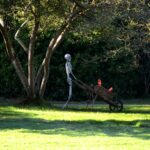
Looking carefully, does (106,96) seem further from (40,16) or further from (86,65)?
(86,65)

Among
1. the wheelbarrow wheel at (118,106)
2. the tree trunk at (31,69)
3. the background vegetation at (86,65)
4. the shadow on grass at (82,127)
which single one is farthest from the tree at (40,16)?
the shadow on grass at (82,127)

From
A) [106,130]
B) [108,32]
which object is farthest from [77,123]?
[108,32]

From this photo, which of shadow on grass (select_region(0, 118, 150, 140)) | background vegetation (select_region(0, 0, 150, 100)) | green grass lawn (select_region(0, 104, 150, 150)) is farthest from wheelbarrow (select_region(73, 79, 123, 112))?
shadow on grass (select_region(0, 118, 150, 140))

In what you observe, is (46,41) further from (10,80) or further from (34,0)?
(34,0)

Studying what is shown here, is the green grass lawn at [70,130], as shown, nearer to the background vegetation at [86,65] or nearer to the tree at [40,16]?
the tree at [40,16]

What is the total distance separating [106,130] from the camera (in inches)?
539

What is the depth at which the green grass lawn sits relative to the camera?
36.6 ft

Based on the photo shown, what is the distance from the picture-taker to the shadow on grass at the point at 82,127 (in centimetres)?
1308

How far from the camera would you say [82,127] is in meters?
14.2

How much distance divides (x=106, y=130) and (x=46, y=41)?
1101cm

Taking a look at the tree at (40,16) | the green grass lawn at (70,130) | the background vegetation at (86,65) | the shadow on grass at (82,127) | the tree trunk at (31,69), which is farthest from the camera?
the background vegetation at (86,65)

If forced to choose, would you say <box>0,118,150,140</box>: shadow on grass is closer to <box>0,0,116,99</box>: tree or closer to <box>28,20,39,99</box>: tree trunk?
<box>0,0,116,99</box>: tree

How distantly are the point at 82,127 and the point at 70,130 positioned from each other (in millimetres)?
728

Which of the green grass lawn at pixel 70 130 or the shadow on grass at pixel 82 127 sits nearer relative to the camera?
the green grass lawn at pixel 70 130
